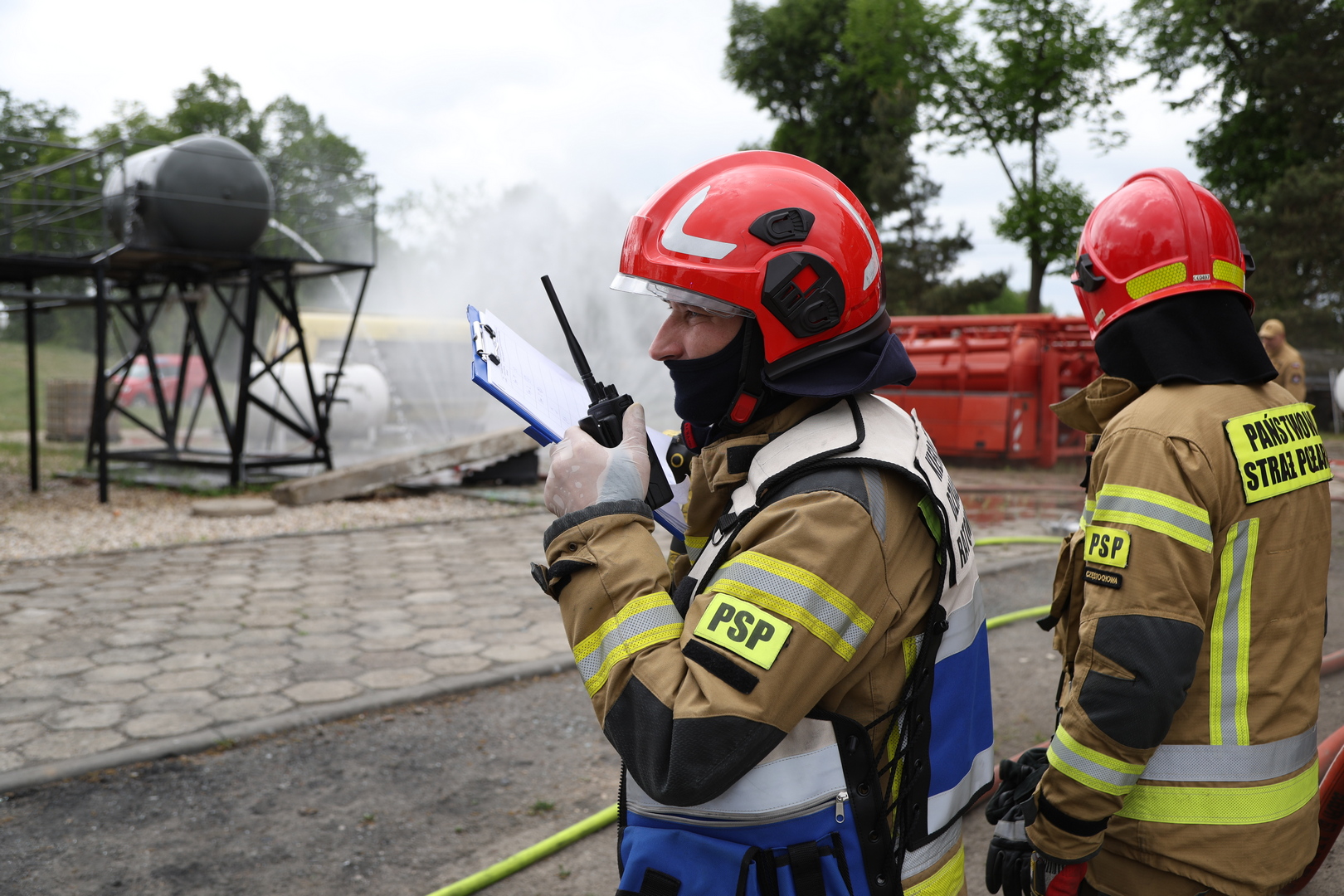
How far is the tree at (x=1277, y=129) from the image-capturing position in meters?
23.4

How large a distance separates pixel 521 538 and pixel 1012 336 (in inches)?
349

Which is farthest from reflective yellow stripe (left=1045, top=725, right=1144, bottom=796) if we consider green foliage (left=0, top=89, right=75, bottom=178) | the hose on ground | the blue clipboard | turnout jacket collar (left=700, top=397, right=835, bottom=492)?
green foliage (left=0, top=89, right=75, bottom=178)

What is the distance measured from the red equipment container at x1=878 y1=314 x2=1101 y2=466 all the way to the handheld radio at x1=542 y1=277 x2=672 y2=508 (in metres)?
12.5

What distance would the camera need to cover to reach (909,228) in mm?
33438

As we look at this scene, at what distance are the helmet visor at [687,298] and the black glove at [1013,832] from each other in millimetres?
1154

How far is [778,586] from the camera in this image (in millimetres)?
1329

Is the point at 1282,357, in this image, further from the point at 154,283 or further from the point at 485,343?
the point at 154,283

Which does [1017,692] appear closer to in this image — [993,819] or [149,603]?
[993,819]

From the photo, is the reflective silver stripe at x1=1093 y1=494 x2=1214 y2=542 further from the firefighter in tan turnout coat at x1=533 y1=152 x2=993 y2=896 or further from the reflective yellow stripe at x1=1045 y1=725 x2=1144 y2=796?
the reflective yellow stripe at x1=1045 y1=725 x2=1144 y2=796

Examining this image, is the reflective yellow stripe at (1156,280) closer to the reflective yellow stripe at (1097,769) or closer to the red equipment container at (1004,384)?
the reflective yellow stripe at (1097,769)

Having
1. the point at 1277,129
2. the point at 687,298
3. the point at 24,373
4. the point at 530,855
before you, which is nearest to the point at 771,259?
the point at 687,298

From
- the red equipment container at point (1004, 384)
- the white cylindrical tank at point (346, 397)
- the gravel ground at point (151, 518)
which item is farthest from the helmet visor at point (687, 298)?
the white cylindrical tank at point (346, 397)

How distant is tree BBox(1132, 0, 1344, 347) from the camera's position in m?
23.4

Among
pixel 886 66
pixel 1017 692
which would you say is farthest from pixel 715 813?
pixel 886 66
